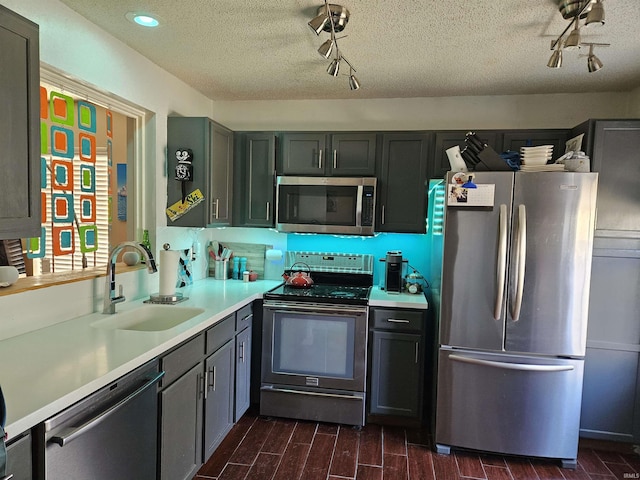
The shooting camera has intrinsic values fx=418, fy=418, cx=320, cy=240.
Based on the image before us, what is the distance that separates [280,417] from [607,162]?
2810mm

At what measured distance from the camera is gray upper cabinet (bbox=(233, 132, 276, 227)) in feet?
11.1

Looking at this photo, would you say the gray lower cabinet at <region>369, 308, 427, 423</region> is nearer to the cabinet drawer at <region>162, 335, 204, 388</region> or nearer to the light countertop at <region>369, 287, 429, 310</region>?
the light countertop at <region>369, 287, 429, 310</region>

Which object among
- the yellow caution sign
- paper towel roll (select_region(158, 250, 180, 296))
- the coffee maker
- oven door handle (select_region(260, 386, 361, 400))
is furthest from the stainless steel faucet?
the coffee maker

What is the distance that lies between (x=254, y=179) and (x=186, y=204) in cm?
65

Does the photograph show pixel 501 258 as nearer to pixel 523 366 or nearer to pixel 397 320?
pixel 523 366

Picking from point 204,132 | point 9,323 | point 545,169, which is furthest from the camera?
point 204,132

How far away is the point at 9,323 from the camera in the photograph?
71.3 inches

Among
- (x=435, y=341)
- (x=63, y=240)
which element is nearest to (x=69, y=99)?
(x=63, y=240)

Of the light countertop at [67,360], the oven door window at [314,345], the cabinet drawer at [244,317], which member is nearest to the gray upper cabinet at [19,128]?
the light countertop at [67,360]

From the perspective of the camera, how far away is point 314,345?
2.96 metres

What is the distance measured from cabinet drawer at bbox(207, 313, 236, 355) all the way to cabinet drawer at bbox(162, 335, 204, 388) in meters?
0.10

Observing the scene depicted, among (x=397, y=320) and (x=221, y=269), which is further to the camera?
(x=221, y=269)

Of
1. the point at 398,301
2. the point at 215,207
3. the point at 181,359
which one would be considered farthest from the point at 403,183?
the point at 181,359

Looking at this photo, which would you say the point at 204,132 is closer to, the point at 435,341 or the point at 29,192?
the point at 29,192
